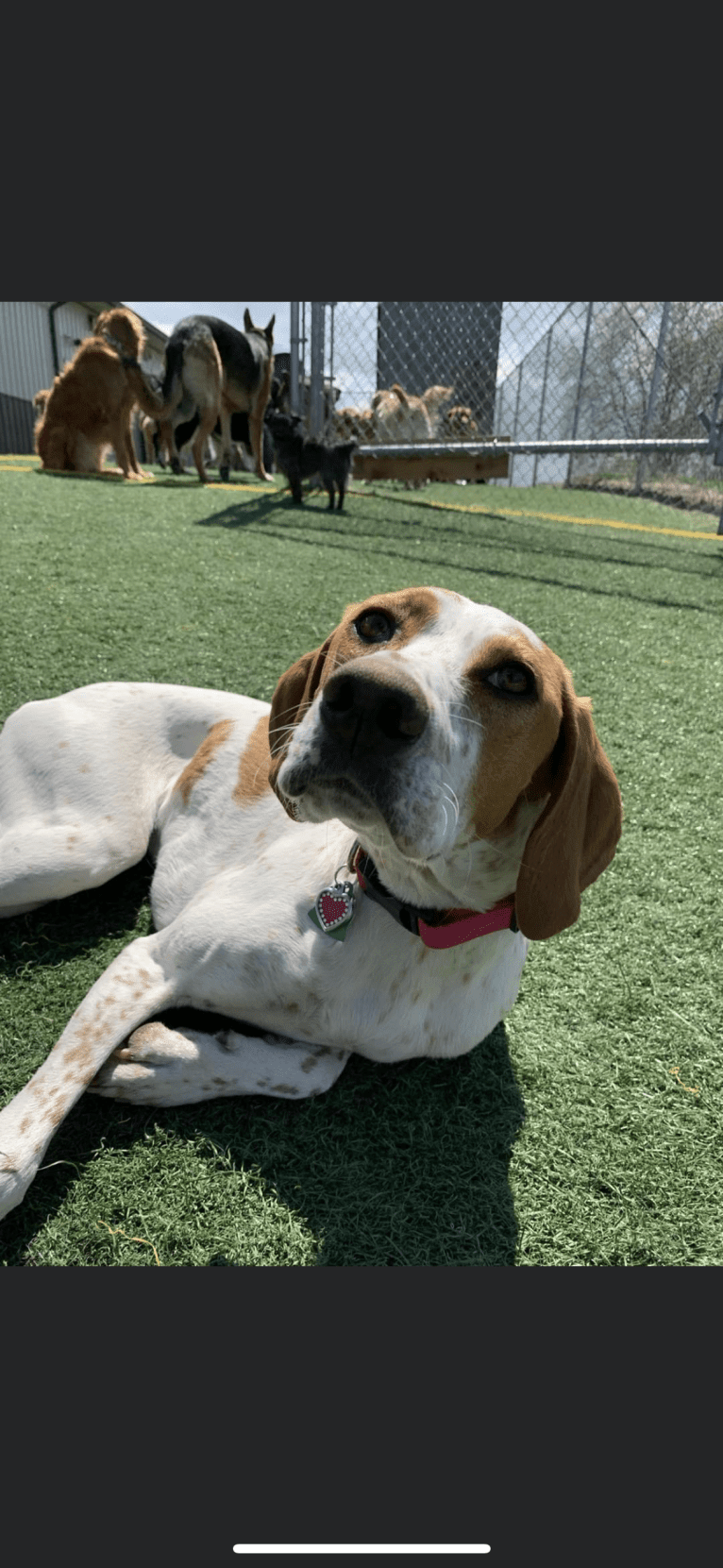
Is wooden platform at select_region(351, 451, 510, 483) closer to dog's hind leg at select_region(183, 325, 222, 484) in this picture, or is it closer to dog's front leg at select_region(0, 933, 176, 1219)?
dog's hind leg at select_region(183, 325, 222, 484)

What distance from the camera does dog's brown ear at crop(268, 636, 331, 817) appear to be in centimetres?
177

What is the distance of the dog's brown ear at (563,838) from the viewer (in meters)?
1.53

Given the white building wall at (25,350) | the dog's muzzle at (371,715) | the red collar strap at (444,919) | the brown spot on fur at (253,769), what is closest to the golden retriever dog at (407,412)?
the white building wall at (25,350)

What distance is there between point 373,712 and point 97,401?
793 cm

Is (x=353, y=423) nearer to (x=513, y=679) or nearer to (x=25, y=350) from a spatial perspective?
(x=513, y=679)

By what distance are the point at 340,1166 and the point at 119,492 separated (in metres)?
6.37

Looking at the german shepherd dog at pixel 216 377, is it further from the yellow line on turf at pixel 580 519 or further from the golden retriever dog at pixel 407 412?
the yellow line on turf at pixel 580 519

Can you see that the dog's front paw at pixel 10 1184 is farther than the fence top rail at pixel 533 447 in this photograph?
No

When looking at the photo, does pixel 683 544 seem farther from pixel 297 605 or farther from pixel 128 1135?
pixel 128 1135

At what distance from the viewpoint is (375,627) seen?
5.35 ft

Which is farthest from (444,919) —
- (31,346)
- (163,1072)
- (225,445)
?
(31,346)

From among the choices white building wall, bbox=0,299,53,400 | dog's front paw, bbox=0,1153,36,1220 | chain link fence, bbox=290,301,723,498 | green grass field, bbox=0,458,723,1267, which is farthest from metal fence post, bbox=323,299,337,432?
white building wall, bbox=0,299,53,400

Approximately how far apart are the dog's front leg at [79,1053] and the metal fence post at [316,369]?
7553 millimetres

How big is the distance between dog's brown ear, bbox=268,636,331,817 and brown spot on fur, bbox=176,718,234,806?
1.69 ft
